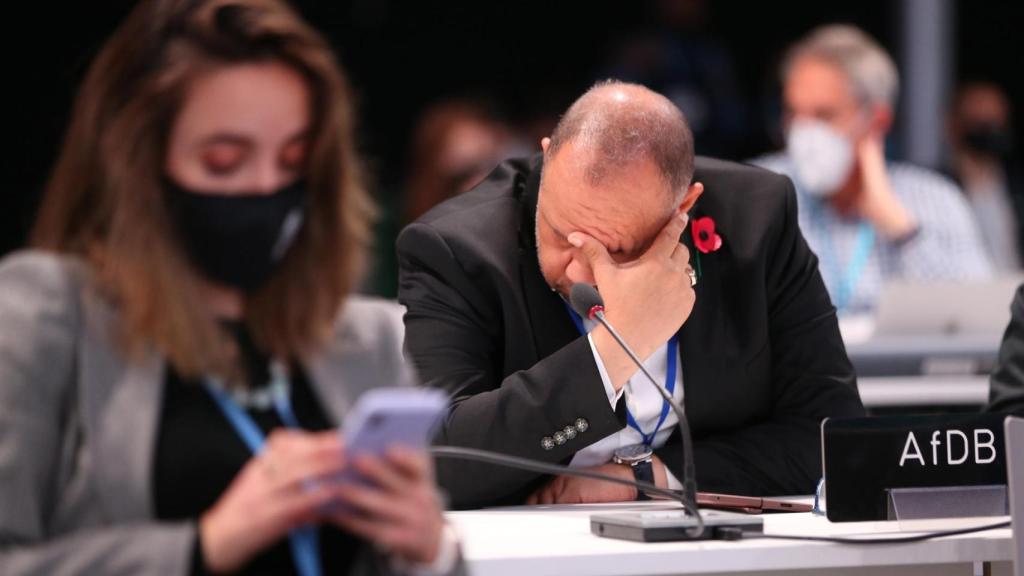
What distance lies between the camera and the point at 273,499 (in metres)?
1.43

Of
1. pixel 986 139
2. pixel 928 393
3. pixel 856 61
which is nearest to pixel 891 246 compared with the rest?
pixel 856 61

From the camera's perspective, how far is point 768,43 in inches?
327

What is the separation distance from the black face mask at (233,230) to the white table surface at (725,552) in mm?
567

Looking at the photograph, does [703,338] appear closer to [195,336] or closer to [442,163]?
[195,336]

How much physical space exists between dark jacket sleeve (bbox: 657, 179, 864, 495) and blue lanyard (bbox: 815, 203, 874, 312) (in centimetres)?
227

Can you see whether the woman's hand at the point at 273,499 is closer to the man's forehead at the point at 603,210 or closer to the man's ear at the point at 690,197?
the man's forehead at the point at 603,210

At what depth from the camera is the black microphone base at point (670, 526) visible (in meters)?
2.06

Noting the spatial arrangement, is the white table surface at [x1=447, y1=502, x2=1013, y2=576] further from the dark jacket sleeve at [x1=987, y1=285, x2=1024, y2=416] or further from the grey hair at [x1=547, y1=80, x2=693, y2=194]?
the grey hair at [x1=547, y1=80, x2=693, y2=194]

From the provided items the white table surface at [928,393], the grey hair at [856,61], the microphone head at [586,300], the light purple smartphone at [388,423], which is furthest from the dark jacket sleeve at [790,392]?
the grey hair at [856,61]

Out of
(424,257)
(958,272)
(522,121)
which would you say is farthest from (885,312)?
(522,121)

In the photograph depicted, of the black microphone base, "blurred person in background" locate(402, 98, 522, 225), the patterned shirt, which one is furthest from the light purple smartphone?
"blurred person in background" locate(402, 98, 522, 225)

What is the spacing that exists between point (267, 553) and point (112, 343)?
265 millimetres

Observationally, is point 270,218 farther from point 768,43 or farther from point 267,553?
point 768,43

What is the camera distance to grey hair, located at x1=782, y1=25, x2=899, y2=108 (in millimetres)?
5293
